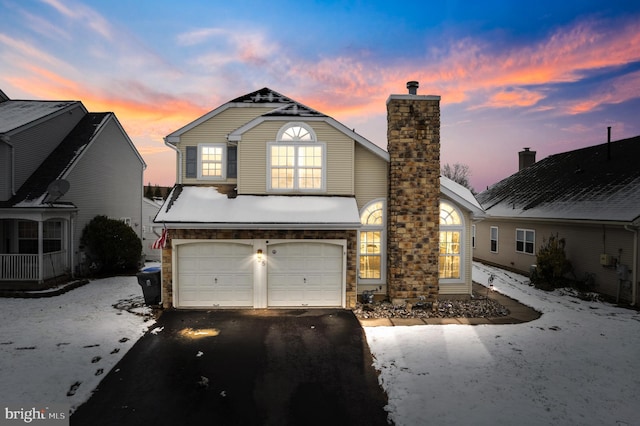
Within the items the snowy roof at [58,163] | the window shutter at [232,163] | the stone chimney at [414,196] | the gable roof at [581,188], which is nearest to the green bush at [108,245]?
the snowy roof at [58,163]

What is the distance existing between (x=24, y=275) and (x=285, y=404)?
13306mm

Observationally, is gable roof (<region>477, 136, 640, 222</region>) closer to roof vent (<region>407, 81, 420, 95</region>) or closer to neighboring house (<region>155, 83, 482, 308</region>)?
neighboring house (<region>155, 83, 482, 308</region>)

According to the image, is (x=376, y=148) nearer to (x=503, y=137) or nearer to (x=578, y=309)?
(x=578, y=309)

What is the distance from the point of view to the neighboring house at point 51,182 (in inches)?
518

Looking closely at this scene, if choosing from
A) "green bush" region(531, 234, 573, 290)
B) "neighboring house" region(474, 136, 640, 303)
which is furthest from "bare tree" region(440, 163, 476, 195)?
"green bush" region(531, 234, 573, 290)

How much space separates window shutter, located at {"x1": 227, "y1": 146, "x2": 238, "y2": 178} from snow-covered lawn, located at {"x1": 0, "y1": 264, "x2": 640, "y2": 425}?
220 inches

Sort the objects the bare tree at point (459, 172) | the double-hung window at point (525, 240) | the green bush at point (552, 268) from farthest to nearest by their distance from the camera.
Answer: the bare tree at point (459, 172)
the double-hung window at point (525, 240)
the green bush at point (552, 268)

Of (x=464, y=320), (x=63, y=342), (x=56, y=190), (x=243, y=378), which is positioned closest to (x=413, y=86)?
(x=464, y=320)

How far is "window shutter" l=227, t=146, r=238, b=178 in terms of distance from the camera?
12211mm

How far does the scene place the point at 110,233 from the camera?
16.1m

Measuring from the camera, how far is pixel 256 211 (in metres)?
10.6

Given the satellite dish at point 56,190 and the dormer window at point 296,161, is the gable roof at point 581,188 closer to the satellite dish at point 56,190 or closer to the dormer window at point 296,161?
the dormer window at point 296,161

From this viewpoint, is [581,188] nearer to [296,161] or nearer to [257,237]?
[296,161]

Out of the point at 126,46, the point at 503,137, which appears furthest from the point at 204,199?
the point at 503,137
